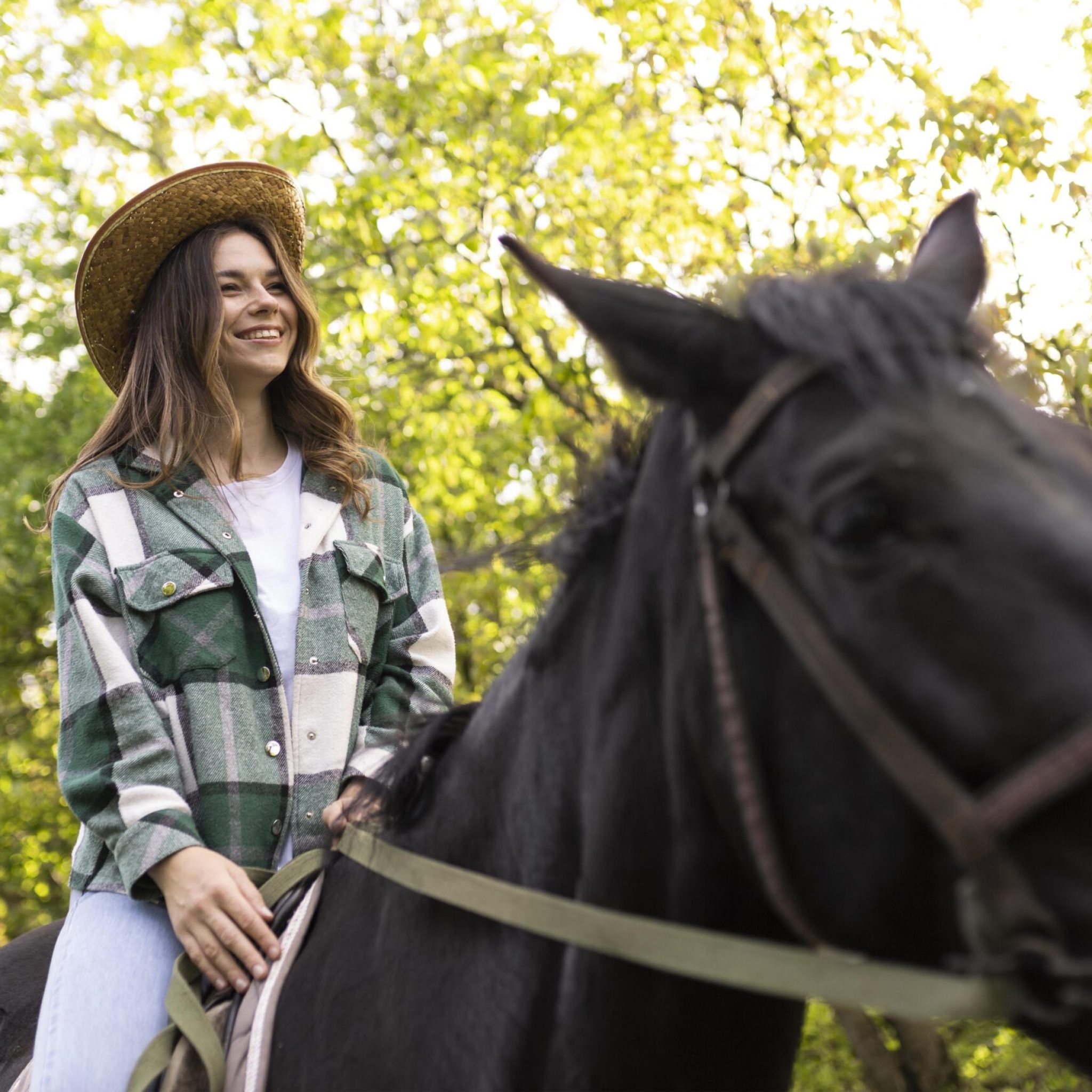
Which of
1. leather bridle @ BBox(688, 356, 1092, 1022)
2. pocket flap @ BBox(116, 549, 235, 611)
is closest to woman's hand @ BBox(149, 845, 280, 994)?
pocket flap @ BBox(116, 549, 235, 611)

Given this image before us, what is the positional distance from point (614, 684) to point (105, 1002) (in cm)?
137

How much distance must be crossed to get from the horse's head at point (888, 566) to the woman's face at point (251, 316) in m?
1.67

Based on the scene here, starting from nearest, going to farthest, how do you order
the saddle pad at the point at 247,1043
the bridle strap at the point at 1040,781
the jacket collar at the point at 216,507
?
the bridle strap at the point at 1040,781, the saddle pad at the point at 247,1043, the jacket collar at the point at 216,507

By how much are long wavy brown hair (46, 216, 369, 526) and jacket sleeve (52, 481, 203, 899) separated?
0.30 meters

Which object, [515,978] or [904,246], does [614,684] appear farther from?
[904,246]

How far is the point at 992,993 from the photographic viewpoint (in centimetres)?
125

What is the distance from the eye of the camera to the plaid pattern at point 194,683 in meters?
2.51

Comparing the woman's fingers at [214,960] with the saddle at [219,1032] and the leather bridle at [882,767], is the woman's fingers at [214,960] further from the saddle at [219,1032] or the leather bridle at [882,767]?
the leather bridle at [882,767]

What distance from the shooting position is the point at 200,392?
303cm

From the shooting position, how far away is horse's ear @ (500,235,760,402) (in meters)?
1.57

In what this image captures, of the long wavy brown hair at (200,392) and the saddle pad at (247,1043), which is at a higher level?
the long wavy brown hair at (200,392)

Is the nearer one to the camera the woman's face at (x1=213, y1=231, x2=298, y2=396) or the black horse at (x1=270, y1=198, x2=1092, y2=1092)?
the black horse at (x1=270, y1=198, x2=1092, y2=1092)

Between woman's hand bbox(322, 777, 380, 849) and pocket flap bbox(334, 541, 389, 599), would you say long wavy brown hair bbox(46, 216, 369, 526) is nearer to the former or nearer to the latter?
pocket flap bbox(334, 541, 389, 599)

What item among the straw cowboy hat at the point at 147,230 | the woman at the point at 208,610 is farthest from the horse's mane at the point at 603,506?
the straw cowboy hat at the point at 147,230
